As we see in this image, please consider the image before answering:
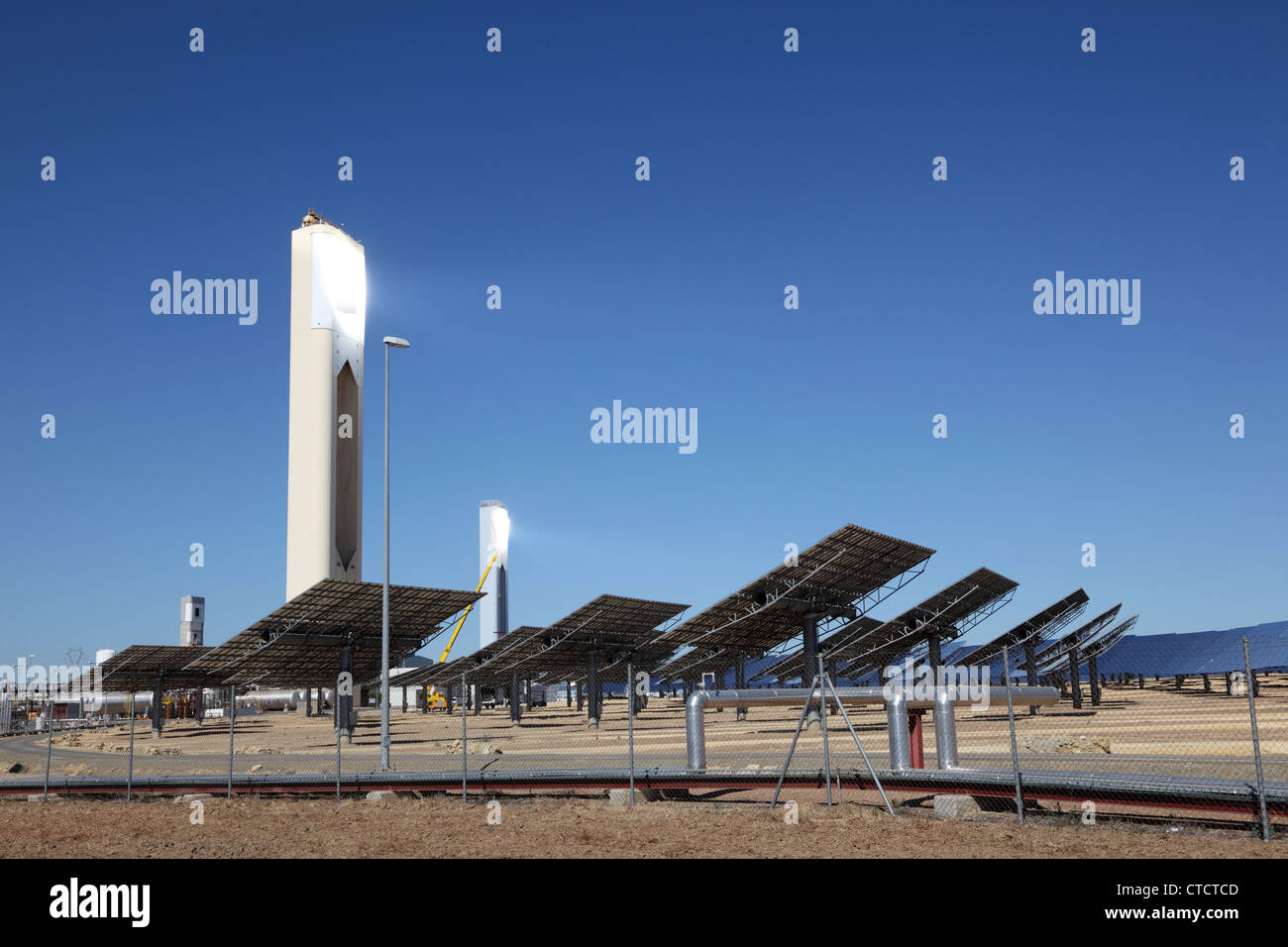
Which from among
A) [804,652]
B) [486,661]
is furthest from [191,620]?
[804,652]

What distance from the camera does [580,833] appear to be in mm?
15359

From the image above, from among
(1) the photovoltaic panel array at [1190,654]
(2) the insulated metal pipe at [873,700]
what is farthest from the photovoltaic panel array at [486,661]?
(1) the photovoltaic panel array at [1190,654]

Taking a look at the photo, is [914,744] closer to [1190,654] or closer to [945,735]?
[945,735]

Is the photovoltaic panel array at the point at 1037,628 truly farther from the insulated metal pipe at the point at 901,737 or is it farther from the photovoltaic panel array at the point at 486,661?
the insulated metal pipe at the point at 901,737

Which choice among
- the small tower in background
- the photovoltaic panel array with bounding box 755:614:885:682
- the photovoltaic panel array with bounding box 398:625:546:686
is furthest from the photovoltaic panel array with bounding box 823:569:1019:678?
the small tower in background

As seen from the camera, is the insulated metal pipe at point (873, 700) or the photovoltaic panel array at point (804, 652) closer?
the insulated metal pipe at point (873, 700)

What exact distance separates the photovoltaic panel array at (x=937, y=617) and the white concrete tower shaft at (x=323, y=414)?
45360 millimetres

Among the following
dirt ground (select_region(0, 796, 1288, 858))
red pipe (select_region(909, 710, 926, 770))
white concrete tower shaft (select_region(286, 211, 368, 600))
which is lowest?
dirt ground (select_region(0, 796, 1288, 858))

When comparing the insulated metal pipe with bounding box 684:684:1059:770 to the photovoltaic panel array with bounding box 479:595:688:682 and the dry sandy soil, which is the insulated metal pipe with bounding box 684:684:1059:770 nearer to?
the dry sandy soil

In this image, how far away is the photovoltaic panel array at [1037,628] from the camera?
59219mm

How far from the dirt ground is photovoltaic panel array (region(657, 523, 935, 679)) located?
91.4 ft

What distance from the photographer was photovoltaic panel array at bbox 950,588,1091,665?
59.2m
